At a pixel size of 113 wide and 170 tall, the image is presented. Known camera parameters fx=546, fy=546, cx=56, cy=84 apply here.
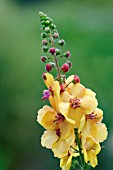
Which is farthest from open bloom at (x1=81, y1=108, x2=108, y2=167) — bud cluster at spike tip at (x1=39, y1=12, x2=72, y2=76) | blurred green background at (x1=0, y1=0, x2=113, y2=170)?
blurred green background at (x1=0, y1=0, x2=113, y2=170)

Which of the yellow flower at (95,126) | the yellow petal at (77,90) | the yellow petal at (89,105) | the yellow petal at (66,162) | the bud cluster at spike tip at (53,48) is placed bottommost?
the yellow petal at (66,162)

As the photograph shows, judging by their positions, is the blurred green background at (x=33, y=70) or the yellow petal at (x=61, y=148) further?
the blurred green background at (x=33, y=70)

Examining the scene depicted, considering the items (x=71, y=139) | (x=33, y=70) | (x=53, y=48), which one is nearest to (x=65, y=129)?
(x=71, y=139)

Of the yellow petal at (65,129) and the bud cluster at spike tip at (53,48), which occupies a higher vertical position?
the bud cluster at spike tip at (53,48)

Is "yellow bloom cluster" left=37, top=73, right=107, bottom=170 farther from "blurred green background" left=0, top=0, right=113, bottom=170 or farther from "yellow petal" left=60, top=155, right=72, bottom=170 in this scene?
"blurred green background" left=0, top=0, right=113, bottom=170

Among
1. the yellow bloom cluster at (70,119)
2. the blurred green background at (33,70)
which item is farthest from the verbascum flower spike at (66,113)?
the blurred green background at (33,70)

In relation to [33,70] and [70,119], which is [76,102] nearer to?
[70,119]

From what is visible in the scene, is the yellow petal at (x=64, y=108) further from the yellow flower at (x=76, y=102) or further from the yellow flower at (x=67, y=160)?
the yellow flower at (x=67, y=160)
